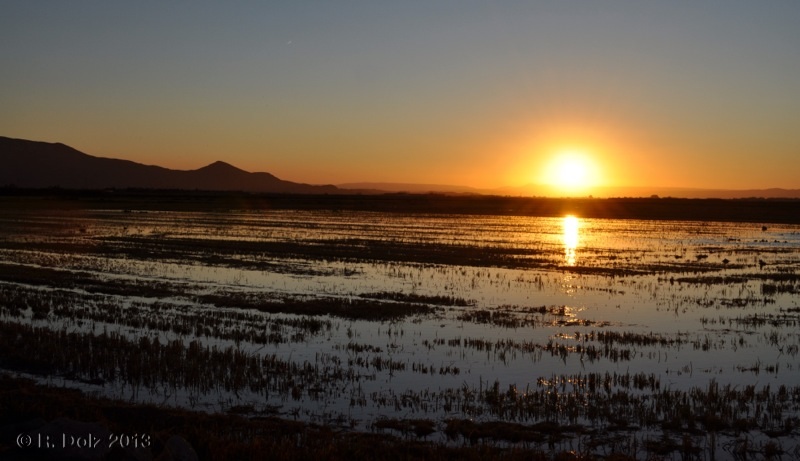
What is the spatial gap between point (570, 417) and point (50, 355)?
8678 mm

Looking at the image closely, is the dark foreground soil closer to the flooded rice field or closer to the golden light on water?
the flooded rice field

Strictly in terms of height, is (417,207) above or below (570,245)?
above

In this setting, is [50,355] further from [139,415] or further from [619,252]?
[619,252]

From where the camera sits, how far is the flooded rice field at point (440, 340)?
1001 centimetres

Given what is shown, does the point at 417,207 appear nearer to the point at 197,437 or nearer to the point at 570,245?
the point at 570,245

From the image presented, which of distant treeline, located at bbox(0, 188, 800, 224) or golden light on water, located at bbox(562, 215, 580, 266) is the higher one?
distant treeline, located at bbox(0, 188, 800, 224)

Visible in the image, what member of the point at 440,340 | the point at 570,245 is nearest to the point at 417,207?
the point at 570,245

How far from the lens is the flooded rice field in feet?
32.8

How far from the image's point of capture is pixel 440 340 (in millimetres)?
15539

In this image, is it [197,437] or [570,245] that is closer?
[197,437]

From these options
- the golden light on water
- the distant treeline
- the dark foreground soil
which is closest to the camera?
the dark foreground soil

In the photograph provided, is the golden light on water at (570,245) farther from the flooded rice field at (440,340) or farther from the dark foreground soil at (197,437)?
the dark foreground soil at (197,437)

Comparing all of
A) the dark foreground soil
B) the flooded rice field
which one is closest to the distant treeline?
the flooded rice field

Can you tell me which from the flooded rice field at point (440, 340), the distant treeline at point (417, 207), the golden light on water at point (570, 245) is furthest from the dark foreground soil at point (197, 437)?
the distant treeline at point (417, 207)
